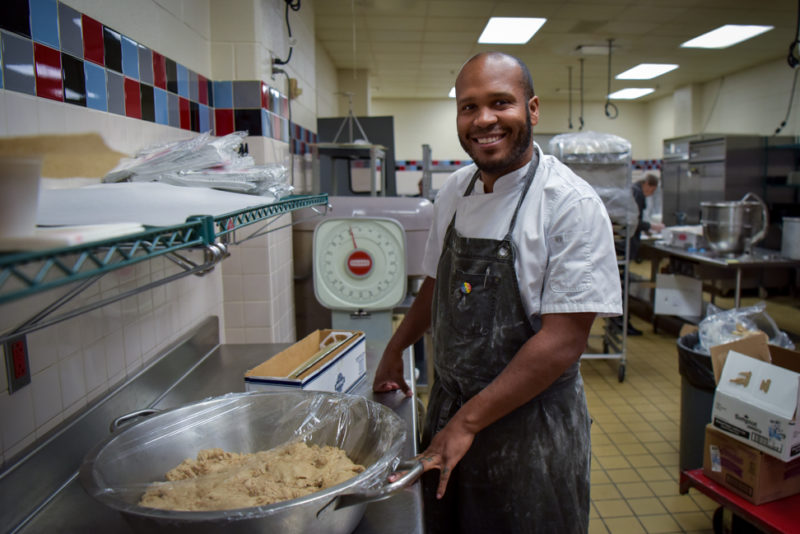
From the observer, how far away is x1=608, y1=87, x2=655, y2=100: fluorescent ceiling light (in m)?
9.25

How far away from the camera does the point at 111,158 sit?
0.56 m

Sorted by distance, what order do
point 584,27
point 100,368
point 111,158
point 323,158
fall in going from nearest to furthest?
point 111,158 < point 100,368 < point 323,158 < point 584,27

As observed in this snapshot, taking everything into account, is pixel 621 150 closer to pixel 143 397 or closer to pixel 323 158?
pixel 323 158

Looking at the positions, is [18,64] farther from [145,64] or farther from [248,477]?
[248,477]

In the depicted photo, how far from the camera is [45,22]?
3.37ft

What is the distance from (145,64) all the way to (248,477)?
1.14 m

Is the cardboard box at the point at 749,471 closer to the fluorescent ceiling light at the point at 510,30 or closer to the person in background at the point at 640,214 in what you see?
the person in background at the point at 640,214

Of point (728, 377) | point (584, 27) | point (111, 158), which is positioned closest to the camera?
point (111, 158)

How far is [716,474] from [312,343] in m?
1.59

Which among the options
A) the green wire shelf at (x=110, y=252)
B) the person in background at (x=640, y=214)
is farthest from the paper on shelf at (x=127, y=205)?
the person in background at (x=640, y=214)

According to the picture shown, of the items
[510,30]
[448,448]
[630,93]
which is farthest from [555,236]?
[630,93]

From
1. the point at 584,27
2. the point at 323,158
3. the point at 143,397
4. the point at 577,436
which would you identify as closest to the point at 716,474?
the point at 577,436

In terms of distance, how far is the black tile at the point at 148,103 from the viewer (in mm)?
1434

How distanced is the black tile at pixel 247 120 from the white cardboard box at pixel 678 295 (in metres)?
3.31
